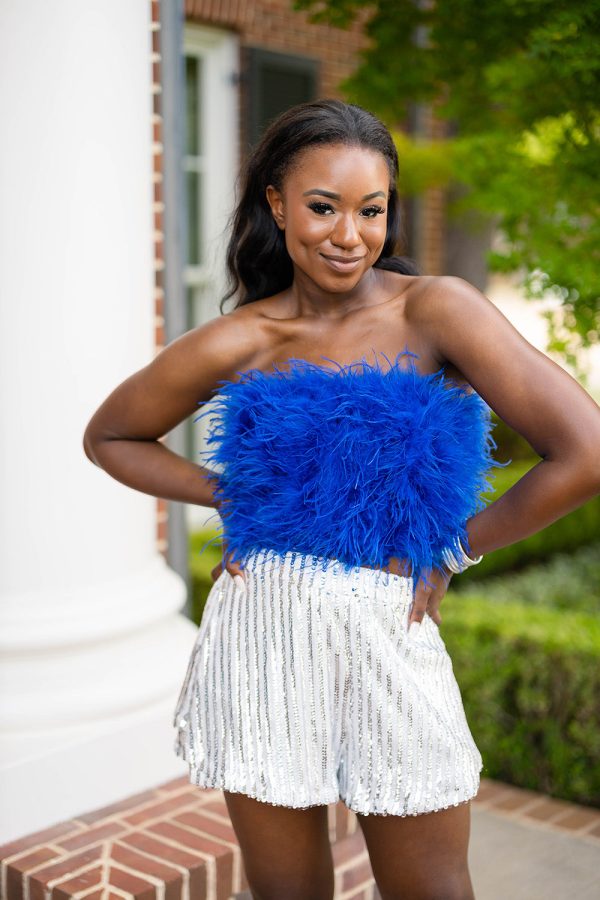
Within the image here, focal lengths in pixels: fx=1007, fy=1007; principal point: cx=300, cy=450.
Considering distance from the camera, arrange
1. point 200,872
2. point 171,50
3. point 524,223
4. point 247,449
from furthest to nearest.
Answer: point 524,223 < point 171,50 < point 200,872 < point 247,449

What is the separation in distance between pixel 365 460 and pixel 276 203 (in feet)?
1.64

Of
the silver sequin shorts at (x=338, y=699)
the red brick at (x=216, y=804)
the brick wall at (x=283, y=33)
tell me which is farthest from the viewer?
the brick wall at (x=283, y=33)

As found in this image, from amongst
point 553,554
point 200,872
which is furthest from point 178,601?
point 553,554

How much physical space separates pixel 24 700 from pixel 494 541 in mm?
1494

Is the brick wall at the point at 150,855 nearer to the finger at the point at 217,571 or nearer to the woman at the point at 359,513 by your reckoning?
the woman at the point at 359,513

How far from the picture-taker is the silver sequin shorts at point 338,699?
1686 millimetres

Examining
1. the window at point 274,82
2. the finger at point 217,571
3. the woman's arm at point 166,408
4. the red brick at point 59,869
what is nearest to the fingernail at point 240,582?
the finger at point 217,571

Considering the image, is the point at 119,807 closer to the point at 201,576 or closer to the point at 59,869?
the point at 59,869

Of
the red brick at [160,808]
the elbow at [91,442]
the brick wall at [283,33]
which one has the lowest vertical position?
the red brick at [160,808]

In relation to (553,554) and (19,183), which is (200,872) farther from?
(553,554)

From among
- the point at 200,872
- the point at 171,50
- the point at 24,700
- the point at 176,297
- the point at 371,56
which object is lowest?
the point at 200,872

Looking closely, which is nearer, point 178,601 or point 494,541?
point 494,541

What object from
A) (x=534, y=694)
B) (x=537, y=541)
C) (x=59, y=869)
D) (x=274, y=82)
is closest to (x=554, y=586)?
(x=537, y=541)

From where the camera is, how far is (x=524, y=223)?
3.62 m
